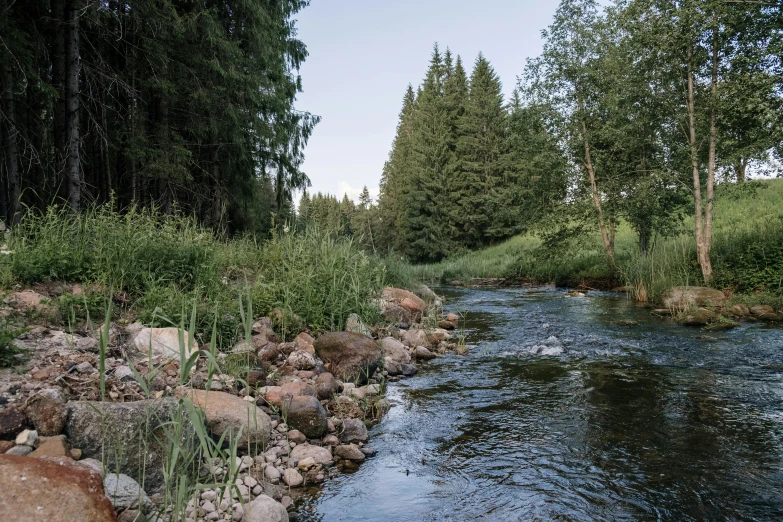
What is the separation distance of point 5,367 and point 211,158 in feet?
38.6

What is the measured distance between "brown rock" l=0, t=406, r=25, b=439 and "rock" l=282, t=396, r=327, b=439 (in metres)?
1.83

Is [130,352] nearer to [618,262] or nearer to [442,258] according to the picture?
[618,262]

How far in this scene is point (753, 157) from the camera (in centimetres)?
1138

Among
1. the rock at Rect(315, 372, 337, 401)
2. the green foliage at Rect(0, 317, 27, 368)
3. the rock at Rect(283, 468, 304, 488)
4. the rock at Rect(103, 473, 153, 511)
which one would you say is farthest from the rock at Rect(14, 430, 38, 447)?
the rock at Rect(315, 372, 337, 401)

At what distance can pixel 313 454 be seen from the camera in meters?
3.84

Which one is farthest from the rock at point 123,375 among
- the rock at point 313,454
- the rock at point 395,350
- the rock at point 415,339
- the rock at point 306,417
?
the rock at point 415,339

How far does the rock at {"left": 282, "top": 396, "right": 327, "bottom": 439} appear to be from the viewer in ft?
13.8

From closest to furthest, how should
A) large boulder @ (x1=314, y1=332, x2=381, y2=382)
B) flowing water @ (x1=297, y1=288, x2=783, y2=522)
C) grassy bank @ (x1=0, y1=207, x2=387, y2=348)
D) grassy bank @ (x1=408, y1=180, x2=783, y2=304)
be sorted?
flowing water @ (x1=297, y1=288, x2=783, y2=522) → grassy bank @ (x1=0, y1=207, x2=387, y2=348) → large boulder @ (x1=314, y1=332, x2=381, y2=382) → grassy bank @ (x1=408, y1=180, x2=783, y2=304)

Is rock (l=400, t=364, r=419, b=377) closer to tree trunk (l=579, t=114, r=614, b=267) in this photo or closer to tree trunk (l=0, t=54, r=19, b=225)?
tree trunk (l=0, t=54, r=19, b=225)

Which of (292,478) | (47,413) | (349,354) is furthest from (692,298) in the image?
(47,413)

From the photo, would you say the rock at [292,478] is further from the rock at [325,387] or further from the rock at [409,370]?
the rock at [409,370]

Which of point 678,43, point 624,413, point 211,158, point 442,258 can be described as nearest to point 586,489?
point 624,413

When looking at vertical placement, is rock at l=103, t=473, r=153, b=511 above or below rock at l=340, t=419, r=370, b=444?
above

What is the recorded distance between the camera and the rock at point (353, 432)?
4.26 metres
